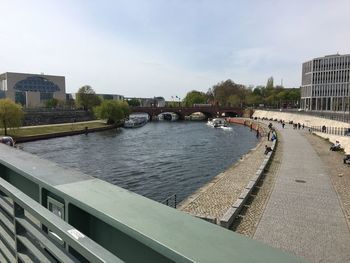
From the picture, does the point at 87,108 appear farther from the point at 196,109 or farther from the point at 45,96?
the point at 45,96

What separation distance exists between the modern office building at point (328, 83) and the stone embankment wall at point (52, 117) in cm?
7756

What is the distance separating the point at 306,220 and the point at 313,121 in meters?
60.5

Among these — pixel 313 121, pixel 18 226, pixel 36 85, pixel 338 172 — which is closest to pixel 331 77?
pixel 313 121

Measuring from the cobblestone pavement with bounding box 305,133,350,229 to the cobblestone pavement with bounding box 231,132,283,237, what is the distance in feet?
11.4

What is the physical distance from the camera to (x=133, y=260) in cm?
239

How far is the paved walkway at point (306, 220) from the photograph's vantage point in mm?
10445

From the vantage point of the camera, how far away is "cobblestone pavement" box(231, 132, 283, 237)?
1209 cm

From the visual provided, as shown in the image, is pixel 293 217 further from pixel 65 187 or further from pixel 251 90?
pixel 251 90

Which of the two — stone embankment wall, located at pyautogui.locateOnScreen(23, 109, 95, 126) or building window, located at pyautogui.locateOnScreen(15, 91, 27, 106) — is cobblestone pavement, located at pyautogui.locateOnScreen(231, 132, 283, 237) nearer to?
stone embankment wall, located at pyautogui.locateOnScreen(23, 109, 95, 126)

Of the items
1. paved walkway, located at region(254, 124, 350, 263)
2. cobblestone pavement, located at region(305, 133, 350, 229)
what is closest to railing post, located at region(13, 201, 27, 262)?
paved walkway, located at region(254, 124, 350, 263)

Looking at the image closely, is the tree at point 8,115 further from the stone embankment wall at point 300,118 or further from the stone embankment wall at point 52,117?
the stone embankment wall at point 300,118

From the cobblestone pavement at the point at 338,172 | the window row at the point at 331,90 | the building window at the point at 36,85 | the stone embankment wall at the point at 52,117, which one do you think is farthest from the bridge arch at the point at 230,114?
the cobblestone pavement at the point at 338,172

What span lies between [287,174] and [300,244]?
11.8 m

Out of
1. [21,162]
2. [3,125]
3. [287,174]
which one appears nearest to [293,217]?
[287,174]
